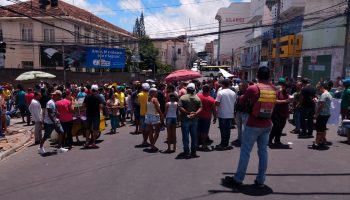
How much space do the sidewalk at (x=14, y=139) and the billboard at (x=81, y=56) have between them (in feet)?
55.2

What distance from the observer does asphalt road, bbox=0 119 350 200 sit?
5.88 m

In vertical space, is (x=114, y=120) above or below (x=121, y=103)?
below

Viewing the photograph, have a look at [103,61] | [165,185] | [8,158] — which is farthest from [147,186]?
[103,61]

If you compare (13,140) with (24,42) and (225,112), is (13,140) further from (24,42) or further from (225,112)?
(24,42)

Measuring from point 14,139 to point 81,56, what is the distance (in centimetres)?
2370

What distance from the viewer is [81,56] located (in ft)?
113

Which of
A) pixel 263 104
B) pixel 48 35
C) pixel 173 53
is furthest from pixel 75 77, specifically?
pixel 173 53

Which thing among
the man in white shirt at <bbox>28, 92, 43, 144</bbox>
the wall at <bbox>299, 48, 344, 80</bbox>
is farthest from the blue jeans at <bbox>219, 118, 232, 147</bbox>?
the wall at <bbox>299, 48, 344, 80</bbox>

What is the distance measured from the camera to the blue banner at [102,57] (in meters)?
31.8

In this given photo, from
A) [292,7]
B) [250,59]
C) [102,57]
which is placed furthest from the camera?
[250,59]

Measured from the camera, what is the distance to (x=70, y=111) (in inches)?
388

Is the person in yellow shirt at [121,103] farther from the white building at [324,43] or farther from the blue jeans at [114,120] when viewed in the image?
the white building at [324,43]

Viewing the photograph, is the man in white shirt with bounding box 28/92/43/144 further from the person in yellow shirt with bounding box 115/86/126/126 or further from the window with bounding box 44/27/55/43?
the window with bounding box 44/27/55/43

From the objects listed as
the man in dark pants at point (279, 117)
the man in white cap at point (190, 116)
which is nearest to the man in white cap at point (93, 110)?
the man in white cap at point (190, 116)
